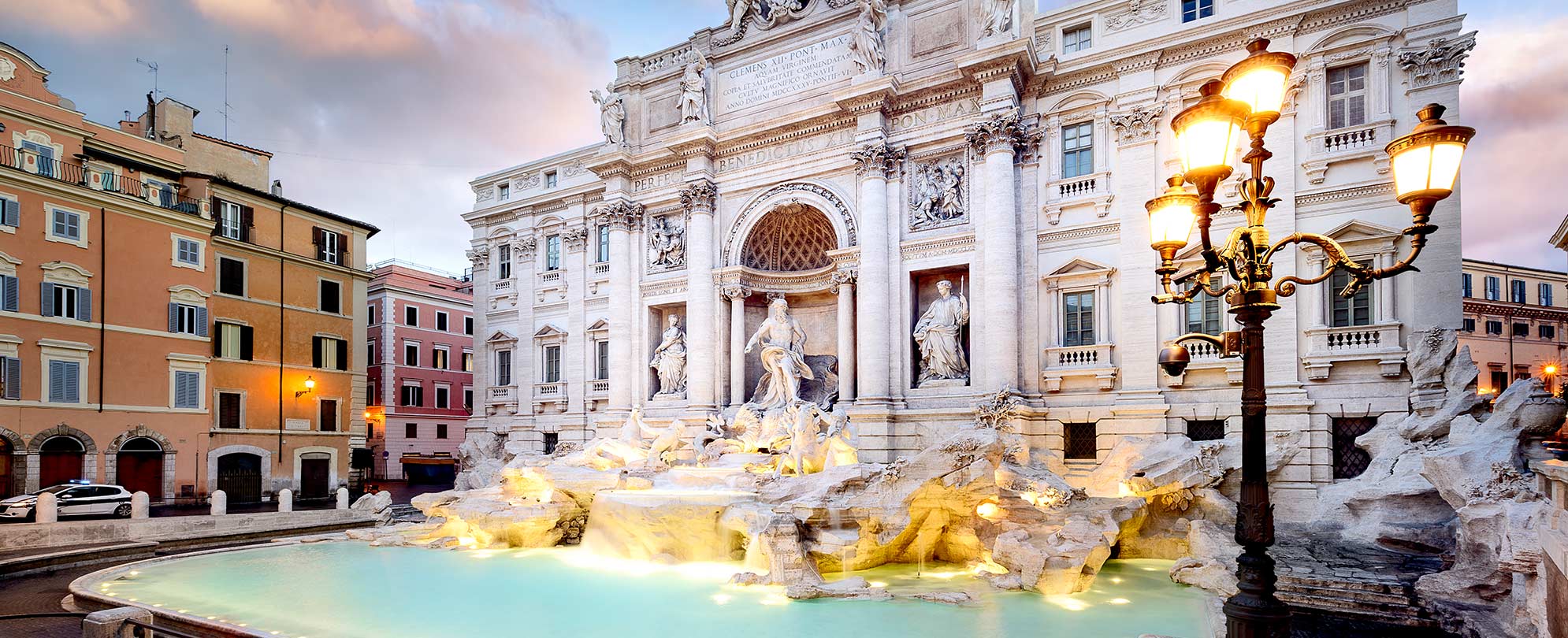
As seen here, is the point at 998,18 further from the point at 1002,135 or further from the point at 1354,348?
the point at 1354,348

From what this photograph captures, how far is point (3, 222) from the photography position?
21469 millimetres

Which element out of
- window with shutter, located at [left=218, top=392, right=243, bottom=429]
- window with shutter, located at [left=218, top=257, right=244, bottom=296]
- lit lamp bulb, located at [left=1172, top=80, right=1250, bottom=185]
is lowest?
window with shutter, located at [left=218, top=392, right=243, bottom=429]

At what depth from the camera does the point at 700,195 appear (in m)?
23.0

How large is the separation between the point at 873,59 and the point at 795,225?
16.6ft

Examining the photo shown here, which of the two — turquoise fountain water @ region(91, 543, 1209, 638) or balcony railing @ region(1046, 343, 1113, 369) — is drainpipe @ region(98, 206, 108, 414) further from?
balcony railing @ region(1046, 343, 1113, 369)

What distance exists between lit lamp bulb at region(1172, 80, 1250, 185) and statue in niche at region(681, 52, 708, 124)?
722 inches

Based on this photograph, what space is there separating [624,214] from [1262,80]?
2041 cm

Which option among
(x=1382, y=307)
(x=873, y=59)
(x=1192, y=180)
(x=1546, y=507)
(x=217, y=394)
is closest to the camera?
(x=1192, y=180)

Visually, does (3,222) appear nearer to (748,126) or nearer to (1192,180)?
(748,126)

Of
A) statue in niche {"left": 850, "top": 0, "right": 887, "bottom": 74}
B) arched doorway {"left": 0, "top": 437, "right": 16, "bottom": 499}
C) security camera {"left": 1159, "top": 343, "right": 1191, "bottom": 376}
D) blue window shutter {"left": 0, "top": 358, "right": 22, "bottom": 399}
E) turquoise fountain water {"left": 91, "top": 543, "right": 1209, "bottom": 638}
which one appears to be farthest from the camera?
blue window shutter {"left": 0, "top": 358, "right": 22, "bottom": 399}

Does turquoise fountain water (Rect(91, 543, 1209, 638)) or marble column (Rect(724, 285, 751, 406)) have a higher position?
→ marble column (Rect(724, 285, 751, 406))

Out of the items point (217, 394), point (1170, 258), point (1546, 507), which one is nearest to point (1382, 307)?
point (1546, 507)

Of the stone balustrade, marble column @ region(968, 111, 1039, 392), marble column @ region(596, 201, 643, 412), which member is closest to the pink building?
marble column @ region(596, 201, 643, 412)

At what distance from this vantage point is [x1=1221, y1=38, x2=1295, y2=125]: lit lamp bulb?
5.90m
